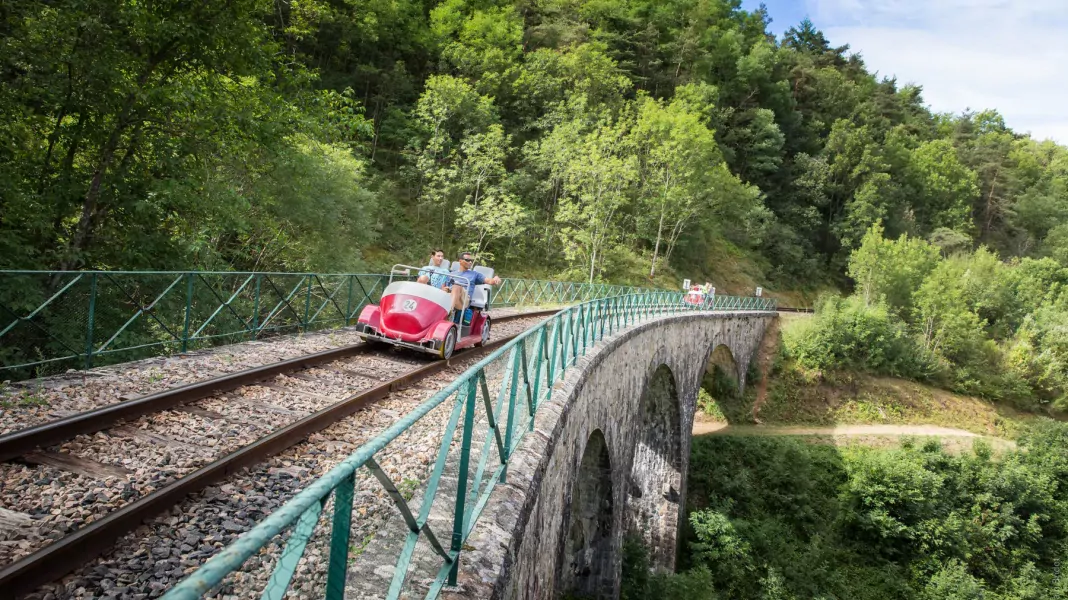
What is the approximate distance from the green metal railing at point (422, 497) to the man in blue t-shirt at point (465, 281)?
3.51 m

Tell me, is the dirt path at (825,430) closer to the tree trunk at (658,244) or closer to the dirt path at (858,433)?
the dirt path at (858,433)

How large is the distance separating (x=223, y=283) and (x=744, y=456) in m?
20.2

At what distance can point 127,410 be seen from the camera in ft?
14.1

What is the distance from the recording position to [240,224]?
941 centimetres

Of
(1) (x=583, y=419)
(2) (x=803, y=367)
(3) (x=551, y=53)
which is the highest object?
(3) (x=551, y=53)

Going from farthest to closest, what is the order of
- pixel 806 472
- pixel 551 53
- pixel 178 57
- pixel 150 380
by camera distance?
pixel 551 53 → pixel 806 472 → pixel 178 57 → pixel 150 380

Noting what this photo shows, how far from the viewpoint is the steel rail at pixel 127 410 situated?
3.51 m

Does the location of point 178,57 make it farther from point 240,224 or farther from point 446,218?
point 446,218

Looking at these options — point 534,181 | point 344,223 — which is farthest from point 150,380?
point 534,181

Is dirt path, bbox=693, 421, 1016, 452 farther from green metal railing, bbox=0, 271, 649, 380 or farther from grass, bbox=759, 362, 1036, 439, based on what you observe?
green metal railing, bbox=0, 271, 649, 380

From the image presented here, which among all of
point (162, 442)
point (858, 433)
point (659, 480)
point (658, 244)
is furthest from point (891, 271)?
point (162, 442)

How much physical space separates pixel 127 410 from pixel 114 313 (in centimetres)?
255

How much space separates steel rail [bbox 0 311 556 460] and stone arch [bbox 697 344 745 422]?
23.4 meters

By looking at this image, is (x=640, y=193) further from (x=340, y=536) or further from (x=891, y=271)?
(x=340, y=536)
